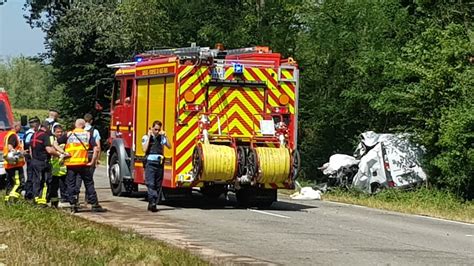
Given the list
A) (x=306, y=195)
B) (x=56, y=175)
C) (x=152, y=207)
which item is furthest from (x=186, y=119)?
(x=306, y=195)

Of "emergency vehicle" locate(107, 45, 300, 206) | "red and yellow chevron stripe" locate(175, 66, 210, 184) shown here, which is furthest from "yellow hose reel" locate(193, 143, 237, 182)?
"red and yellow chevron stripe" locate(175, 66, 210, 184)

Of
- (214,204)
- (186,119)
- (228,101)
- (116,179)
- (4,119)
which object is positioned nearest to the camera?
(186,119)

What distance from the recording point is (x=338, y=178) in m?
25.2

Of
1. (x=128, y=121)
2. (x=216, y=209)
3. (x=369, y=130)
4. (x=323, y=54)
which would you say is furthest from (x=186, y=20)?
(x=216, y=209)

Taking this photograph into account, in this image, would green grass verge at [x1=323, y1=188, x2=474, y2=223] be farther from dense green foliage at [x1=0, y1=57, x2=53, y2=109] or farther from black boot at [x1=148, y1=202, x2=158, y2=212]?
dense green foliage at [x1=0, y1=57, x2=53, y2=109]

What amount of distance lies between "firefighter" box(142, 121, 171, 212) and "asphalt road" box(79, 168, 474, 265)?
1.25ft

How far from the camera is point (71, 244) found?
10.8 metres

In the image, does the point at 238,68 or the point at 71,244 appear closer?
the point at 71,244

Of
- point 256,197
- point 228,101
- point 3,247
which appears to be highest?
point 228,101

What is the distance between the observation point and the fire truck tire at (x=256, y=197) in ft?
59.7

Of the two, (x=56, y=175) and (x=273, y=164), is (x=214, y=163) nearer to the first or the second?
(x=273, y=164)

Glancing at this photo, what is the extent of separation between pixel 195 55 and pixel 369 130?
11680mm

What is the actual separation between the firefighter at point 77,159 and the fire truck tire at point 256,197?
360 centimetres

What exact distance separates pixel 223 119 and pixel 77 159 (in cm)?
328
